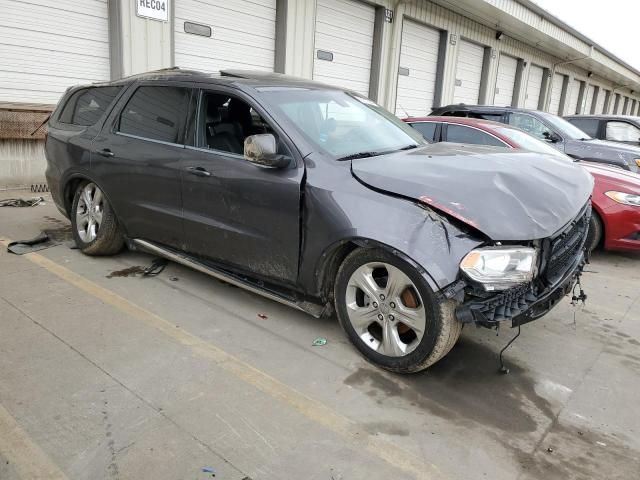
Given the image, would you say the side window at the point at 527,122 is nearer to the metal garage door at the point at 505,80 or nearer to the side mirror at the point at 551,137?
the side mirror at the point at 551,137

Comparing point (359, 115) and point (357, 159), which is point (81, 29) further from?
point (357, 159)

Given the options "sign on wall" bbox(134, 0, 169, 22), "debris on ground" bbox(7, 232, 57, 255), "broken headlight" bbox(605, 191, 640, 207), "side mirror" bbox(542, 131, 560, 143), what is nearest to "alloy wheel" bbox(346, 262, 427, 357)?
"debris on ground" bbox(7, 232, 57, 255)

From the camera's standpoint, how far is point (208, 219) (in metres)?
3.79

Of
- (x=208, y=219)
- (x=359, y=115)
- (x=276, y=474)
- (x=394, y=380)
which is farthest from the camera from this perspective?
(x=359, y=115)

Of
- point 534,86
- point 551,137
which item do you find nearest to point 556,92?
point 534,86

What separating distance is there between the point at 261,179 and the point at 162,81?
4.98 feet

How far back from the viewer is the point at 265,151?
10.6 ft

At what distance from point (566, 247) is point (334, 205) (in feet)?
4.78

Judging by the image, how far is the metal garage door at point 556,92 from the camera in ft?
84.4

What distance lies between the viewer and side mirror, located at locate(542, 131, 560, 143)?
26.2 feet

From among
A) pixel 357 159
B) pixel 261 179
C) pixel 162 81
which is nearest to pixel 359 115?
pixel 357 159

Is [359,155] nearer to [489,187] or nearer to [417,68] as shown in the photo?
[489,187]

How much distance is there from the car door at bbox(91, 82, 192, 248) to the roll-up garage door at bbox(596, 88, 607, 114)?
35244 millimetres

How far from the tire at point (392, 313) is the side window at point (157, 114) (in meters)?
1.85
